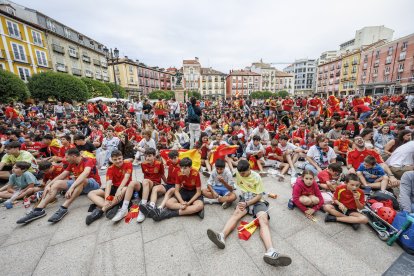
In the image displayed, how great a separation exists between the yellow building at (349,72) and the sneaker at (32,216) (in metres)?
60.7

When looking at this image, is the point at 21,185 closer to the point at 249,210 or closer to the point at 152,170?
the point at 152,170

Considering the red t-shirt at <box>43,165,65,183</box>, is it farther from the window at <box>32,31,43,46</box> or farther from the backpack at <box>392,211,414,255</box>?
the window at <box>32,31,43,46</box>

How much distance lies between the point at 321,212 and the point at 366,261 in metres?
1.02

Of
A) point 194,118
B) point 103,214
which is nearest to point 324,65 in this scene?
point 194,118

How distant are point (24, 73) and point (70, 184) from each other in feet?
96.7

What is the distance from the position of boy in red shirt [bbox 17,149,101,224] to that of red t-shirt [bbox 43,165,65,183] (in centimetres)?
38

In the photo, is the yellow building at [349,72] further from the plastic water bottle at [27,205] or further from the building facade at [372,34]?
the plastic water bottle at [27,205]

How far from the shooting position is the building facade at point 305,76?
219 feet

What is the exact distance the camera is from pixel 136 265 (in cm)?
237

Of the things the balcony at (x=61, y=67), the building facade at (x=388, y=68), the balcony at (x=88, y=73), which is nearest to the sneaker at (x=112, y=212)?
the balcony at (x=61, y=67)

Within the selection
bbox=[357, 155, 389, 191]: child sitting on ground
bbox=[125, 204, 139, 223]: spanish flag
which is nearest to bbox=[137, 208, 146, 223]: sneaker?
bbox=[125, 204, 139, 223]: spanish flag

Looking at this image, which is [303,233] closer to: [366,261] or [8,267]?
[366,261]

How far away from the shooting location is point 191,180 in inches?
140

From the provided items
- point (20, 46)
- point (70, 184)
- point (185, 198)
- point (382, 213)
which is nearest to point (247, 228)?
point (185, 198)
